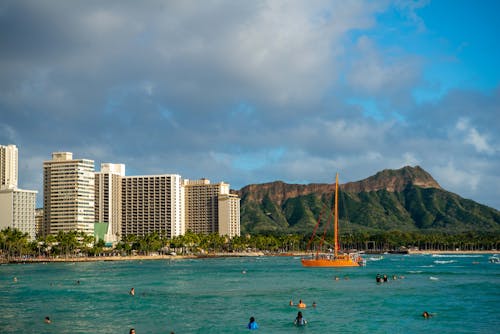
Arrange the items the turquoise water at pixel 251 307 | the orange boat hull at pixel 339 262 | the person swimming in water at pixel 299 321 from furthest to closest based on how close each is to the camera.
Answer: the orange boat hull at pixel 339 262, the person swimming in water at pixel 299 321, the turquoise water at pixel 251 307

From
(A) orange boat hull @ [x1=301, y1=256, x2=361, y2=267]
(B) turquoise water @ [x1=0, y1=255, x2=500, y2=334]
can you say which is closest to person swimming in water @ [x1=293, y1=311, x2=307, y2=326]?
(B) turquoise water @ [x1=0, y1=255, x2=500, y2=334]

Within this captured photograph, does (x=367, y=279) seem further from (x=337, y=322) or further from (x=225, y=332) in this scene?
(x=225, y=332)

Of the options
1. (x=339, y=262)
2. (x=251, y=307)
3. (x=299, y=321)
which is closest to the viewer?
(x=299, y=321)

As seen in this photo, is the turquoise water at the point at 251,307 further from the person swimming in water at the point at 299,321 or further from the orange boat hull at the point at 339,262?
the orange boat hull at the point at 339,262

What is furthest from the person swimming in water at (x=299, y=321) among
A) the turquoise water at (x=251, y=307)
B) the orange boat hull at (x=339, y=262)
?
the orange boat hull at (x=339, y=262)

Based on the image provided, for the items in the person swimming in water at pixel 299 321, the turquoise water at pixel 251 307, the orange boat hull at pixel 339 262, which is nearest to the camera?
the turquoise water at pixel 251 307

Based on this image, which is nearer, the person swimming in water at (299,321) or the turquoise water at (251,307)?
the turquoise water at (251,307)

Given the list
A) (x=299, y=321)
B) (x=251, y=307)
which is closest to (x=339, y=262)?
(x=251, y=307)

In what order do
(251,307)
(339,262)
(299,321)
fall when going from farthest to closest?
(339,262) → (251,307) → (299,321)

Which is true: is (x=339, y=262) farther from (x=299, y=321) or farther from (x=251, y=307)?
(x=299, y=321)

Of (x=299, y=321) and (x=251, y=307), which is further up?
(x=299, y=321)

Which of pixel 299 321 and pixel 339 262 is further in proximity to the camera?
pixel 339 262

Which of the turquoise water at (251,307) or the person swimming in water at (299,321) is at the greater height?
the person swimming in water at (299,321)

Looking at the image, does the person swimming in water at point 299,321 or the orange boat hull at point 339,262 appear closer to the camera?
the person swimming in water at point 299,321
